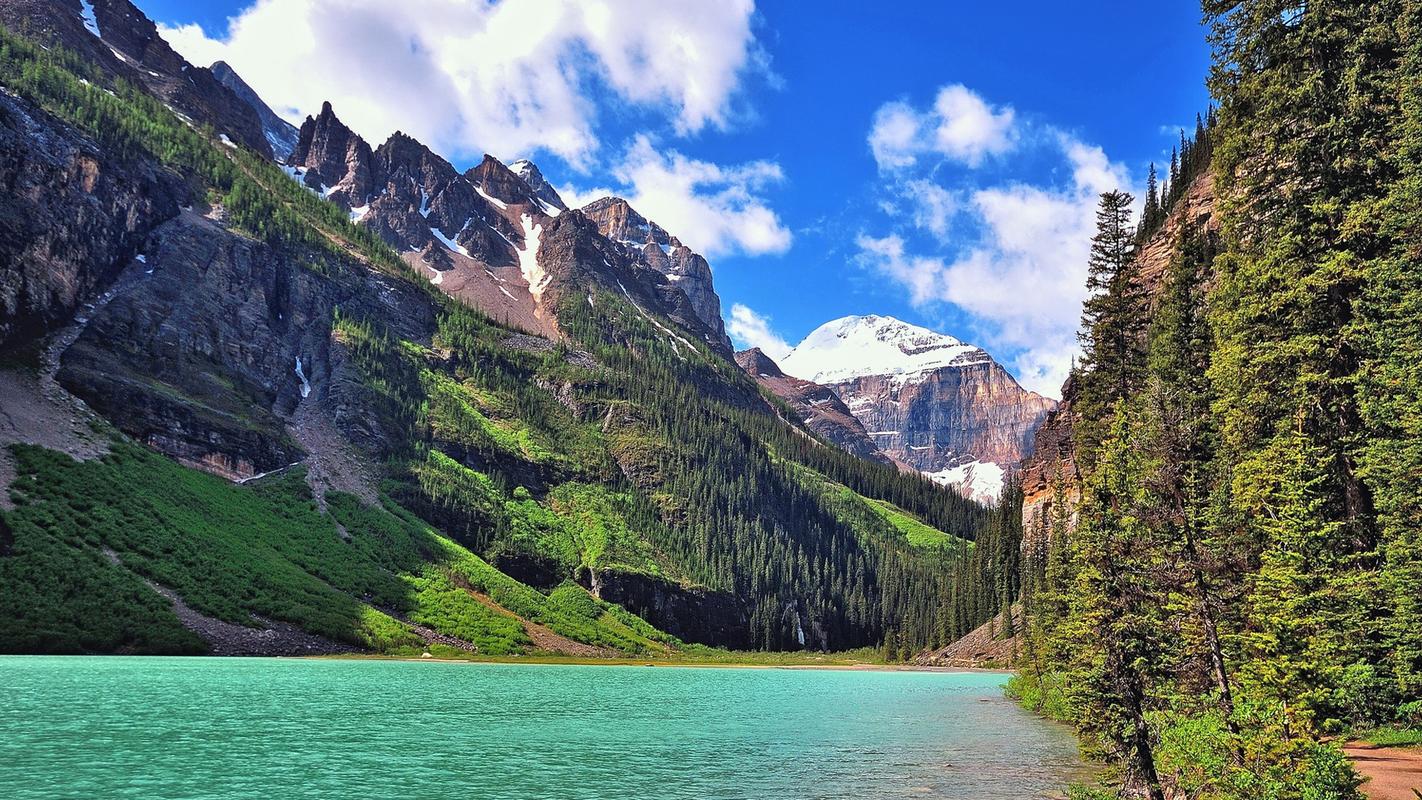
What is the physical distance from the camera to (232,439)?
405ft

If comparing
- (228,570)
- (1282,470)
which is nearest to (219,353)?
(228,570)

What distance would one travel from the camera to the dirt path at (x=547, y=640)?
11481 centimetres

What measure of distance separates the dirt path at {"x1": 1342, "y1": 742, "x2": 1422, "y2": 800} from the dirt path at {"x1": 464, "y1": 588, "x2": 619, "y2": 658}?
104 meters

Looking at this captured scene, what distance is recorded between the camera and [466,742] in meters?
31.2

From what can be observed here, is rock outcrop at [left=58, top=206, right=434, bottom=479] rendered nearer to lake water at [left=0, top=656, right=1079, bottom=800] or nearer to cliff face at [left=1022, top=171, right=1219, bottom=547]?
lake water at [left=0, top=656, right=1079, bottom=800]

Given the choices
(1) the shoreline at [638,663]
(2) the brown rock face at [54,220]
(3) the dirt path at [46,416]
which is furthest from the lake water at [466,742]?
(2) the brown rock face at [54,220]

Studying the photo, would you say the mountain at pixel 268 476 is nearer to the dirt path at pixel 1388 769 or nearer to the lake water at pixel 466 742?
the lake water at pixel 466 742

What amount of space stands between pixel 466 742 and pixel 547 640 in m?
88.9

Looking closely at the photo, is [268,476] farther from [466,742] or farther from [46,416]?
[466,742]

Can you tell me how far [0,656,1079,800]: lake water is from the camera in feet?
73.3

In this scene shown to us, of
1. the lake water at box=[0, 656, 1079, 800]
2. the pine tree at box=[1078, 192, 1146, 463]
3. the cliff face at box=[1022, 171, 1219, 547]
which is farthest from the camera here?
the cliff face at box=[1022, 171, 1219, 547]

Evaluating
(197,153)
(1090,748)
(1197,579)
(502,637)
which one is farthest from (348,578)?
(197,153)

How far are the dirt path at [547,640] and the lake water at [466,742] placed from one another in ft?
188

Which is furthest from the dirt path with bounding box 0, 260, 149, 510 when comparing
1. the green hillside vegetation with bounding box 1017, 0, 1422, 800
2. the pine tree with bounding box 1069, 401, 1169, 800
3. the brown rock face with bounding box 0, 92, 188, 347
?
the green hillside vegetation with bounding box 1017, 0, 1422, 800
